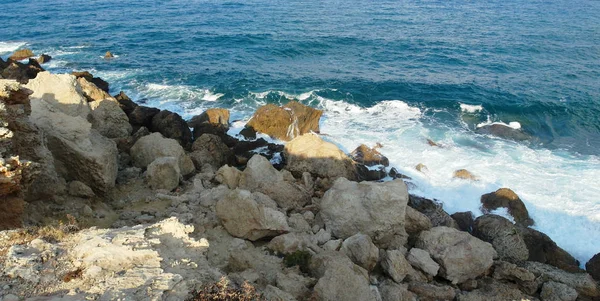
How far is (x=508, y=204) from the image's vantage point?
661 inches

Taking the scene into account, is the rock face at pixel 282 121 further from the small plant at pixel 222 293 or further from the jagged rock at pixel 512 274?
the small plant at pixel 222 293

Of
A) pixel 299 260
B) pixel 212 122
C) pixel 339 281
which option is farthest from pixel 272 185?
pixel 212 122

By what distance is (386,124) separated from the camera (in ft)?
82.9

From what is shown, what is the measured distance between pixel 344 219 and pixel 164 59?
1182 inches

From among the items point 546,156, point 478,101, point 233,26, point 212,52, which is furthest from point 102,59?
point 546,156

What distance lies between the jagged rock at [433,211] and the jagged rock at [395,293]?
4.97 metres

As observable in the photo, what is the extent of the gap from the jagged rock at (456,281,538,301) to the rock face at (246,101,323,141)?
12632 millimetres

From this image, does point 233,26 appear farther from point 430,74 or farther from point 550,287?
point 550,287

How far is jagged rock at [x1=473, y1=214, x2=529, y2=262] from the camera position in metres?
13.2

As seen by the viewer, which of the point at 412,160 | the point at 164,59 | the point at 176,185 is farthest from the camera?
the point at 164,59

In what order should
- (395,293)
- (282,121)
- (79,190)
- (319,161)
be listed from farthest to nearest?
(282,121) → (319,161) → (79,190) → (395,293)

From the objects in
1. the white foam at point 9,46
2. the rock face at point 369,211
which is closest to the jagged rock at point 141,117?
the rock face at point 369,211

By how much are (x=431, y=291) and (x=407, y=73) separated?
85.6 ft

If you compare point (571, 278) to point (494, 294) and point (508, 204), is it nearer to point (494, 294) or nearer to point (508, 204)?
point (494, 294)
